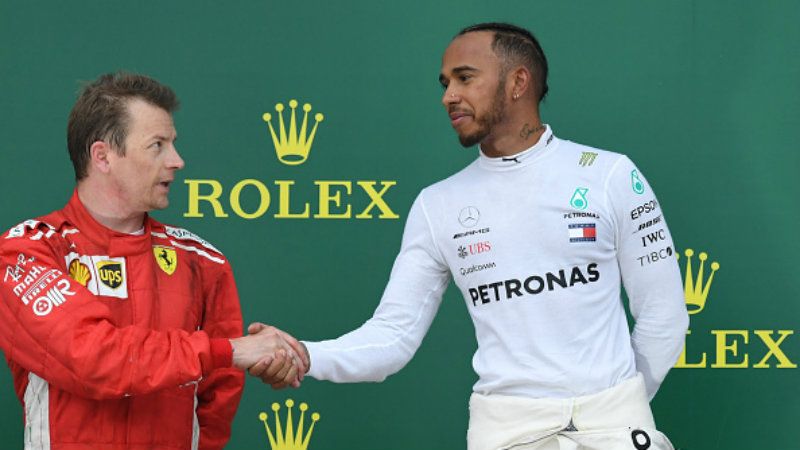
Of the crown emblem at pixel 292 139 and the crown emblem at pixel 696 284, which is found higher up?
the crown emblem at pixel 292 139

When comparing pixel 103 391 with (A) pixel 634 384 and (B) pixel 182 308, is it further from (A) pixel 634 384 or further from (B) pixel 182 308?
(A) pixel 634 384

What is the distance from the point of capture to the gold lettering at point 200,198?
3.28 m

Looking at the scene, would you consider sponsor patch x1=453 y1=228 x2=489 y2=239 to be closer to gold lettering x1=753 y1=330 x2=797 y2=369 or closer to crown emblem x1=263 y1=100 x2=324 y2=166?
crown emblem x1=263 y1=100 x2=324 y2=166

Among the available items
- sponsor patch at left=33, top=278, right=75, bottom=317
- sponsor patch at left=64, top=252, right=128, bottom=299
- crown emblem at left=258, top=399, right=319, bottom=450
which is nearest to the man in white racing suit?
sponsor patch at left=64, top=252, right=128, bottom=299

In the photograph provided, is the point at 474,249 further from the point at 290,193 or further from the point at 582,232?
the point at 290,193

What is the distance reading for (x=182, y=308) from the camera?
2547 millimetres

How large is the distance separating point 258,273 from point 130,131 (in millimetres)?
824

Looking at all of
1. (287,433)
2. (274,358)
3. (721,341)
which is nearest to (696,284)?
(721,341)

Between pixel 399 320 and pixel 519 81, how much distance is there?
1.85 feet

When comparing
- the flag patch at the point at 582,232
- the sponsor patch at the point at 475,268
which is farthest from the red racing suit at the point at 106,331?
the flag patch at the point at 582,232

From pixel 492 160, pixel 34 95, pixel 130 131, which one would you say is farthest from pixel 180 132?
pixel 492 160

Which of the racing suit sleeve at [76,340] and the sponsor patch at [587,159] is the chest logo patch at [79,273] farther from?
the sponsor patch at [587,159]

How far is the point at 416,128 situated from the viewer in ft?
10.8

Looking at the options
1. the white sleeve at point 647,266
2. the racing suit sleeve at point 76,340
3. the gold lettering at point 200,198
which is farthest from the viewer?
the gold lettering at point 200,198
